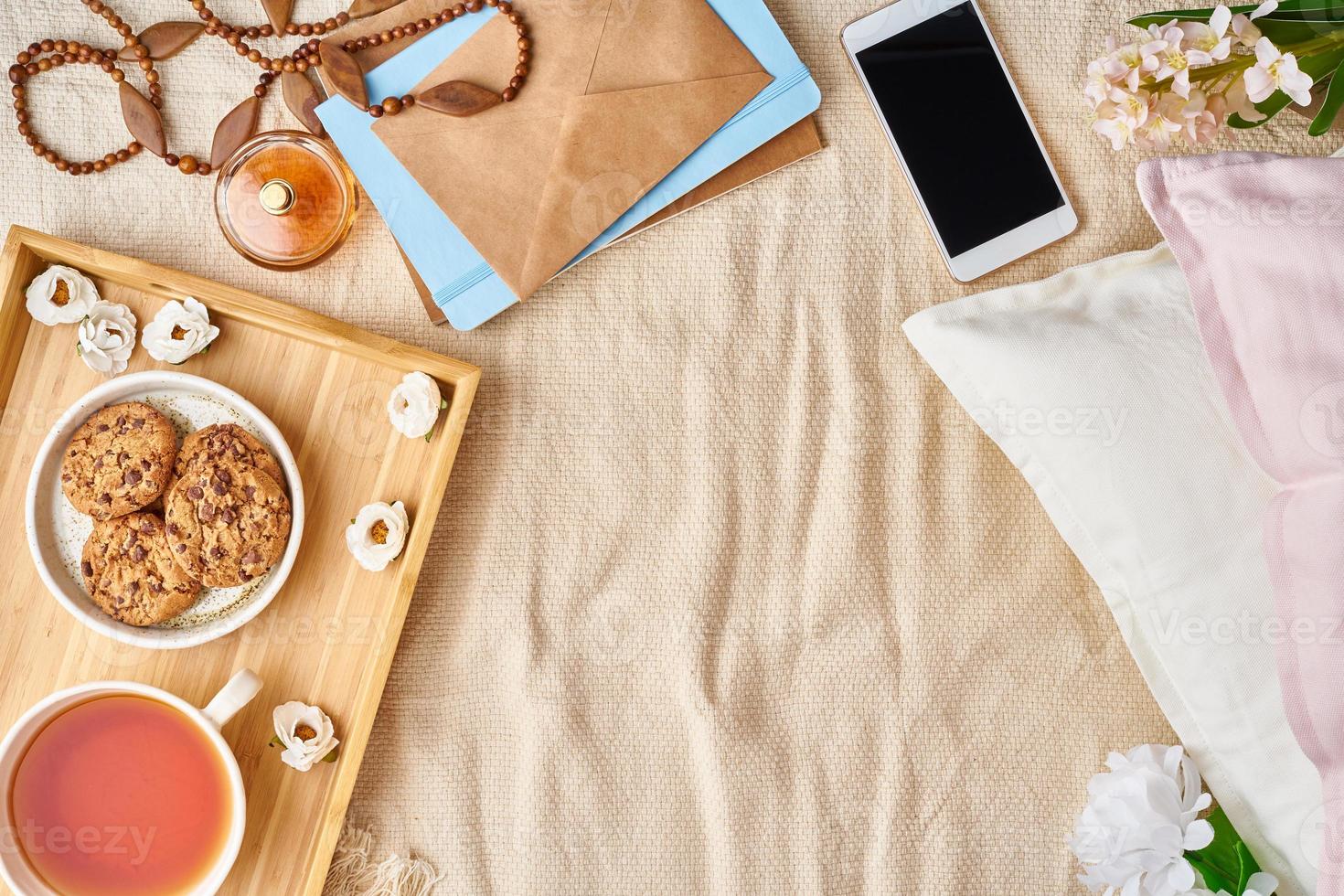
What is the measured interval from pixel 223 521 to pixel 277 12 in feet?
1.42

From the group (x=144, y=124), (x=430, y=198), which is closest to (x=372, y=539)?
(x=430, y=198)

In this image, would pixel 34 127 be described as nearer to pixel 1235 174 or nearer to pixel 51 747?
pixel 51 747

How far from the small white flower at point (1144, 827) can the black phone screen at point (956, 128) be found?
44 cm

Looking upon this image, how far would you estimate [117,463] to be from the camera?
2.20 feet

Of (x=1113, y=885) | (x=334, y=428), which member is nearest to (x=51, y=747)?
(x=334, y=428)

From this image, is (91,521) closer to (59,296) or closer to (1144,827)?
(59,296)

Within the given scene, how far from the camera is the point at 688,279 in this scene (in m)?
0.77

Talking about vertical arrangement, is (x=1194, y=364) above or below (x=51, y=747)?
below

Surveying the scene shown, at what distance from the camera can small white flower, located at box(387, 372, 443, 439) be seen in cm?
71

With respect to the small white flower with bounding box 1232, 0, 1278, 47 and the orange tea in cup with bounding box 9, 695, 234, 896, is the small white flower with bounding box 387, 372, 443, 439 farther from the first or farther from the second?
the small white flower with bounding box 1232, 0, 1278, 47

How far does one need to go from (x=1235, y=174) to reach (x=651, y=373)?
0.45 m

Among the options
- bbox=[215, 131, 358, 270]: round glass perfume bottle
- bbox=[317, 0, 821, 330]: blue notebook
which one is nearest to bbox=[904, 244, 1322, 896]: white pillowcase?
→ bbox=[317, 0, 821, 330]: blue notebook

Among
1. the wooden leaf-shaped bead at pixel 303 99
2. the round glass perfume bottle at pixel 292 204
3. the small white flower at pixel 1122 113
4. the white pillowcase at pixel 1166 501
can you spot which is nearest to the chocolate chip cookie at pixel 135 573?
the round glass perfume bottle at pixel 292 204

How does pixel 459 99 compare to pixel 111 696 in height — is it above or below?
above
